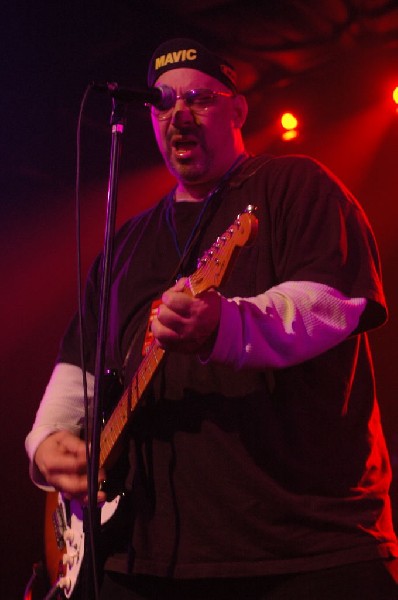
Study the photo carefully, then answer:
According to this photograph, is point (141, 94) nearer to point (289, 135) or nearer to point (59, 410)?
point (59, 410)

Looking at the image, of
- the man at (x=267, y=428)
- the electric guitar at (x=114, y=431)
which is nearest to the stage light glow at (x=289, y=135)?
the man at (x=267, y=428)

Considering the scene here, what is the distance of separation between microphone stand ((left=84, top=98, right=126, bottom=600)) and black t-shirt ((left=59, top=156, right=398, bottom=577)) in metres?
0.22

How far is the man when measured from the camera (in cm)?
150

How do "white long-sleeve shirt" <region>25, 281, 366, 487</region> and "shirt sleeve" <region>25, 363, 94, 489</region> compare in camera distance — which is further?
"shirt sleeve" <region>25, 363, 94, 489</region>

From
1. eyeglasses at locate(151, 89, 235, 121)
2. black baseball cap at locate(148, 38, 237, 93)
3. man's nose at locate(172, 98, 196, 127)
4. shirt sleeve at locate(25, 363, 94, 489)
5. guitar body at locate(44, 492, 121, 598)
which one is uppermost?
black baseball cap at locate(148, 38, 237, 93)

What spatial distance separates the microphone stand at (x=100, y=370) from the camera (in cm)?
142

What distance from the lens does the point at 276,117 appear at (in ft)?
15.6

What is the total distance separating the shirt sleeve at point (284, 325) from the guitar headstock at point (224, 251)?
0.06 meters

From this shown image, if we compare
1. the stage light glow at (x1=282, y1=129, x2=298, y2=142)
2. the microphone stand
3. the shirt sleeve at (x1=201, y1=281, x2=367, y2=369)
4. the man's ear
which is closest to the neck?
the man's ear

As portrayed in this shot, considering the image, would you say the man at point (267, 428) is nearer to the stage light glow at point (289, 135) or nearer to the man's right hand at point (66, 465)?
the man's right hand at point (66, 465)

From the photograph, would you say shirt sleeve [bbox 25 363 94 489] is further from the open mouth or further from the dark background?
the dark background

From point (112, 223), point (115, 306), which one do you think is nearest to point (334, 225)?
point (112, 223)

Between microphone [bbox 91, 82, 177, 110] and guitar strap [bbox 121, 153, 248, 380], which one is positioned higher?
microphone [bbox 91, 82, 177, 110]

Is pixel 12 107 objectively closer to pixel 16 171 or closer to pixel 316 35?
pixel 16 171
